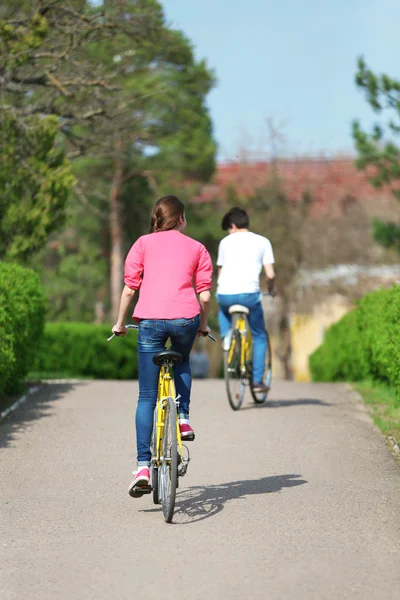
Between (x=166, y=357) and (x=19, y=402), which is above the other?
(x=166, y=357)

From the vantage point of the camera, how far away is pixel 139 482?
6.92m

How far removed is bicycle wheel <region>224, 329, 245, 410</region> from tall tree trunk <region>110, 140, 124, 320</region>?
30492 mm

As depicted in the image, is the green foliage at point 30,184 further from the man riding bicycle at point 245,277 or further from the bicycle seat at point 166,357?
the bicycle seat at point 166,357

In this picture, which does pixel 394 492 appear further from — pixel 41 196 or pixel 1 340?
pixel 41 196

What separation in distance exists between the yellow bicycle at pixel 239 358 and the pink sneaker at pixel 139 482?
4.71 m

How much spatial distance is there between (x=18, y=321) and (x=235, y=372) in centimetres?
225

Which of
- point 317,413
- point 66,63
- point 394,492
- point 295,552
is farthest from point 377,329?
point 66,63

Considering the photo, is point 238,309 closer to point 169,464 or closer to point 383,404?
point 383,404

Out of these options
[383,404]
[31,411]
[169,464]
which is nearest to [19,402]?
[31,411]

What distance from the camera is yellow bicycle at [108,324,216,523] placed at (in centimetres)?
667

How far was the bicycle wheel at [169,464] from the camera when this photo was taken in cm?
661

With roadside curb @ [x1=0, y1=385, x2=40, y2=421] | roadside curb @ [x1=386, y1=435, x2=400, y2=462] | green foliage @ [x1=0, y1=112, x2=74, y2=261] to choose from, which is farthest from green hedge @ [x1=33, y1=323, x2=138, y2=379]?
roadside curb @ [x1=386, y1=435, x2=400, y2=462]

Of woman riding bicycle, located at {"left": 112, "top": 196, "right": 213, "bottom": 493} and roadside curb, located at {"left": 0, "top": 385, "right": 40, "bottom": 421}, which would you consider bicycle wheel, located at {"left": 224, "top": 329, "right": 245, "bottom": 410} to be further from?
woman riding bicycle, located at {"left": 112, "top": 196, "right": 213, "bottom": 493}

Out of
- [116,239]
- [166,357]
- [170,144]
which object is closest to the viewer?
[166,357]
